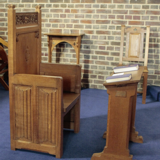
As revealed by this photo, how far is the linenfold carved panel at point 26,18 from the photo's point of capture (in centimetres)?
219

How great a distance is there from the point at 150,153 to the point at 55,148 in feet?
2.84

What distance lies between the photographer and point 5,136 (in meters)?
2.60

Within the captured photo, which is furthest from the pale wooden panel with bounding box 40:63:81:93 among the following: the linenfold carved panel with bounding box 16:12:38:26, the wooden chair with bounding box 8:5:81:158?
the linenfold carved panel with bounding box 16:12:38:26

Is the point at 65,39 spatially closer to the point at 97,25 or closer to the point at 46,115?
the point at 97,25

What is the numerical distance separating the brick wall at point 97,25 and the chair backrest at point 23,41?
1.87 metres

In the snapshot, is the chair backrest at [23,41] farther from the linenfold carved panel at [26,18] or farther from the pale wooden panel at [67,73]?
the pale wooden panel at [67,73]

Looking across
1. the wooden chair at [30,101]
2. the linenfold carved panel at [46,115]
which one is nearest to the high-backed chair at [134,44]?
the wooden chair at [30,101]

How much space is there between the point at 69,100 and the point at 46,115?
341 mm

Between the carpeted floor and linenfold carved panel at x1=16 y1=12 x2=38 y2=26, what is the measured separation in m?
1.14

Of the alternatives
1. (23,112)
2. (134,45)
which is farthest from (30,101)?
(134,45)

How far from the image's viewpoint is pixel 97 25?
4.38m

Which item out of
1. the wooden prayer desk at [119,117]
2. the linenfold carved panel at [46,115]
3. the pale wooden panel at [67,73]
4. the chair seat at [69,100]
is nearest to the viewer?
the wooden prayer desk at [119,117]

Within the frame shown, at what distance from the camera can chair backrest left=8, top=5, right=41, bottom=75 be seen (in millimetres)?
2102

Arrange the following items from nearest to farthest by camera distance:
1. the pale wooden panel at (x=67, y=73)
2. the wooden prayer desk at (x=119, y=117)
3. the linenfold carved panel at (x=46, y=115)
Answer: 1. the wooden prayer desk at (x=119, y=117)
2. the linenfold carved panel at (x=46, y=115)
3. the pale wooden panel at (x=67, y=73)
